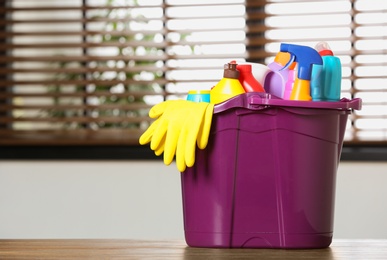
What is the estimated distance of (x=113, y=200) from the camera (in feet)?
6.56

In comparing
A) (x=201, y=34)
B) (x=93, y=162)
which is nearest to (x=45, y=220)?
(x=93, y=162)


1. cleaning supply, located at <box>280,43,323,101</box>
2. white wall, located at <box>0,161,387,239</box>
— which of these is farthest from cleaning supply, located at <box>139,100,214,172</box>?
white wall, located at <box>0,161,387,239</box>

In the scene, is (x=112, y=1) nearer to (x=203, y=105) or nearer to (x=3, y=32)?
(x=3, y=32)

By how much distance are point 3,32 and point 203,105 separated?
60.9 inches

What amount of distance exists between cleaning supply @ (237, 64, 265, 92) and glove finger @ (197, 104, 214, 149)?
70 mm

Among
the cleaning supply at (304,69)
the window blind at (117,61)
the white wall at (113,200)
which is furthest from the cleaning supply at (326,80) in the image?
the window blind at (117,61)

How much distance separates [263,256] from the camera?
731mm

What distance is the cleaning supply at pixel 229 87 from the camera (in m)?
0.81

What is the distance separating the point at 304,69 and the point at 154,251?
27cm

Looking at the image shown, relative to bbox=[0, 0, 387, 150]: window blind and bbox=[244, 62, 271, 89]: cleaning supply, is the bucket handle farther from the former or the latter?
bbox=[0, 0, 387, 150]: window blind

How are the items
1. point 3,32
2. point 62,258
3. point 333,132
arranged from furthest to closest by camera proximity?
point 3,32 → point 333,132 → point 62,258

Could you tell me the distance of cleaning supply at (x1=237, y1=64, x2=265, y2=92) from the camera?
825 mm

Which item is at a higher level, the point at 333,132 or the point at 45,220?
the point at 333,132

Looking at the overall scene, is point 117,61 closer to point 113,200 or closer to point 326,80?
point 113,200
